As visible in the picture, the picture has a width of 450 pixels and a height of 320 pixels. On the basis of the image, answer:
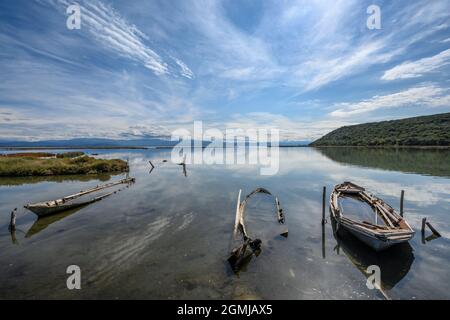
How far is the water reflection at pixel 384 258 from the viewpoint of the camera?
1105 cm

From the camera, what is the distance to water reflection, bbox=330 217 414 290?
36.3 feet

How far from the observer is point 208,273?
37.5 feet

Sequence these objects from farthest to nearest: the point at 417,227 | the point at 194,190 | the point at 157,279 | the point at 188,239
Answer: the point at 194,190, the point at 417,227, the point at 188,239, the point at 157,279

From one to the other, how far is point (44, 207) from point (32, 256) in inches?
326

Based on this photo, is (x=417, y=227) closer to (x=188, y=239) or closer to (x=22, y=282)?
(x=188, y=239)

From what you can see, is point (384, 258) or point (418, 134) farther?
point (418, 134)

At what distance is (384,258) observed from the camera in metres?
12.7

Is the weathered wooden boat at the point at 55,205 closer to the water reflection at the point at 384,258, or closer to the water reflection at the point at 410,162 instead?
the water reflection at the point at 384,258

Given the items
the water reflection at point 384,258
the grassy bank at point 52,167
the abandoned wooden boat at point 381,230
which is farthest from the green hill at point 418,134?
the grassy bank at point 52,167

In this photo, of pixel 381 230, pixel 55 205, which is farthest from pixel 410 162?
pixel 55 205

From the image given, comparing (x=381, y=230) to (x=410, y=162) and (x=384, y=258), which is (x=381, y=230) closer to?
(x=384, y=258)

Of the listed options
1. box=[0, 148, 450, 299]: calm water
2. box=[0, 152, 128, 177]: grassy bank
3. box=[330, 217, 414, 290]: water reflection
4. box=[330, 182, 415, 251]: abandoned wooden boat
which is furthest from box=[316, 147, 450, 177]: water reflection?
box=[0, 152, 128, 177]: grassy bank

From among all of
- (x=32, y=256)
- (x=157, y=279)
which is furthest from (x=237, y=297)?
(x=32, y=256)

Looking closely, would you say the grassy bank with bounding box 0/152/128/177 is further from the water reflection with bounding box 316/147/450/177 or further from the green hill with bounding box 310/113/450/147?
the green hill with bounding box 310/113/450/147
